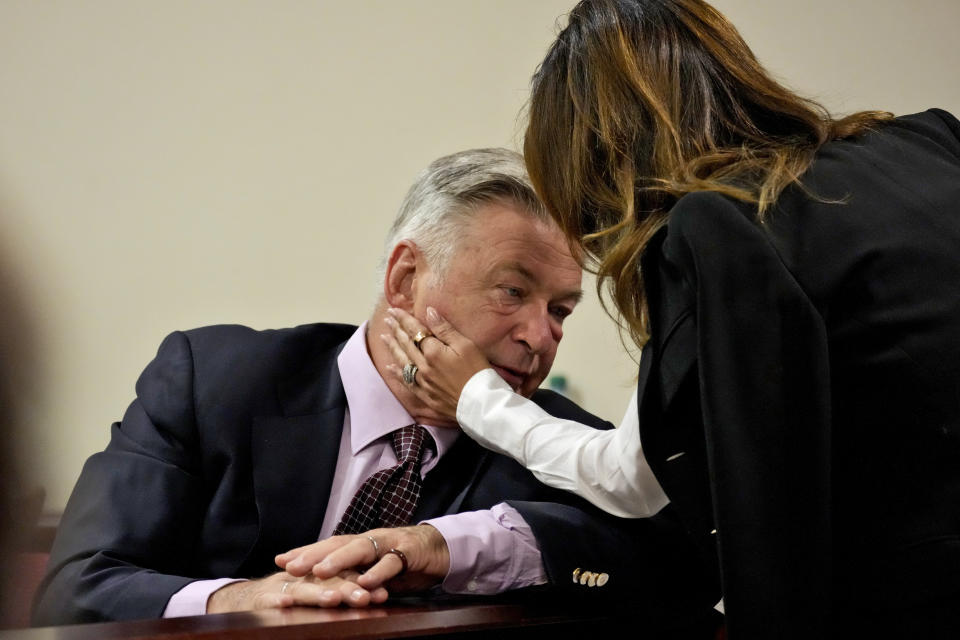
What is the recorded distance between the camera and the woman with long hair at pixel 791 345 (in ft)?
3.53

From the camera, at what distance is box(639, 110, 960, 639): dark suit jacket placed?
1.07m

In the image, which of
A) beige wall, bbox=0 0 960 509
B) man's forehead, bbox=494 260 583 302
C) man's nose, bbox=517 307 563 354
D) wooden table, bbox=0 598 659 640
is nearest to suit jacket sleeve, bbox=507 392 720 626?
wooden table, bbox=0 598 659 640

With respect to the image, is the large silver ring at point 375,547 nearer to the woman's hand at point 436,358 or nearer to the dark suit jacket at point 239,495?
the dark suit jacket at point 239,495

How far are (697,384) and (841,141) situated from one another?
430 millimetres

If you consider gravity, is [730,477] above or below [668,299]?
below

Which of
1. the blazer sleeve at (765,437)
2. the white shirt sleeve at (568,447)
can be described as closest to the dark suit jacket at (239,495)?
the white shirt sleeve at (568,447)

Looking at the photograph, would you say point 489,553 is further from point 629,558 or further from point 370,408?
point 370,408

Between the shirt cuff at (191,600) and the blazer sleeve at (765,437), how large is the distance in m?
0.83

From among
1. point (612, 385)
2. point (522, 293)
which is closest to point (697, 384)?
point (522, 293)

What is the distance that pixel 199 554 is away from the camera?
180 cm

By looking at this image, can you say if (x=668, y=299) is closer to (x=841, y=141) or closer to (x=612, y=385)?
(x=841, y=141)

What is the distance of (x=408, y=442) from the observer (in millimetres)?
1931

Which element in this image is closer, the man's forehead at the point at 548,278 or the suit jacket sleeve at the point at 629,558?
the suit jacket sleeve at the point at 629,558

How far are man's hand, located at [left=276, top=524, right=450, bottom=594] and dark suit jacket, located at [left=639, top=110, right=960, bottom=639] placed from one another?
0.43m
